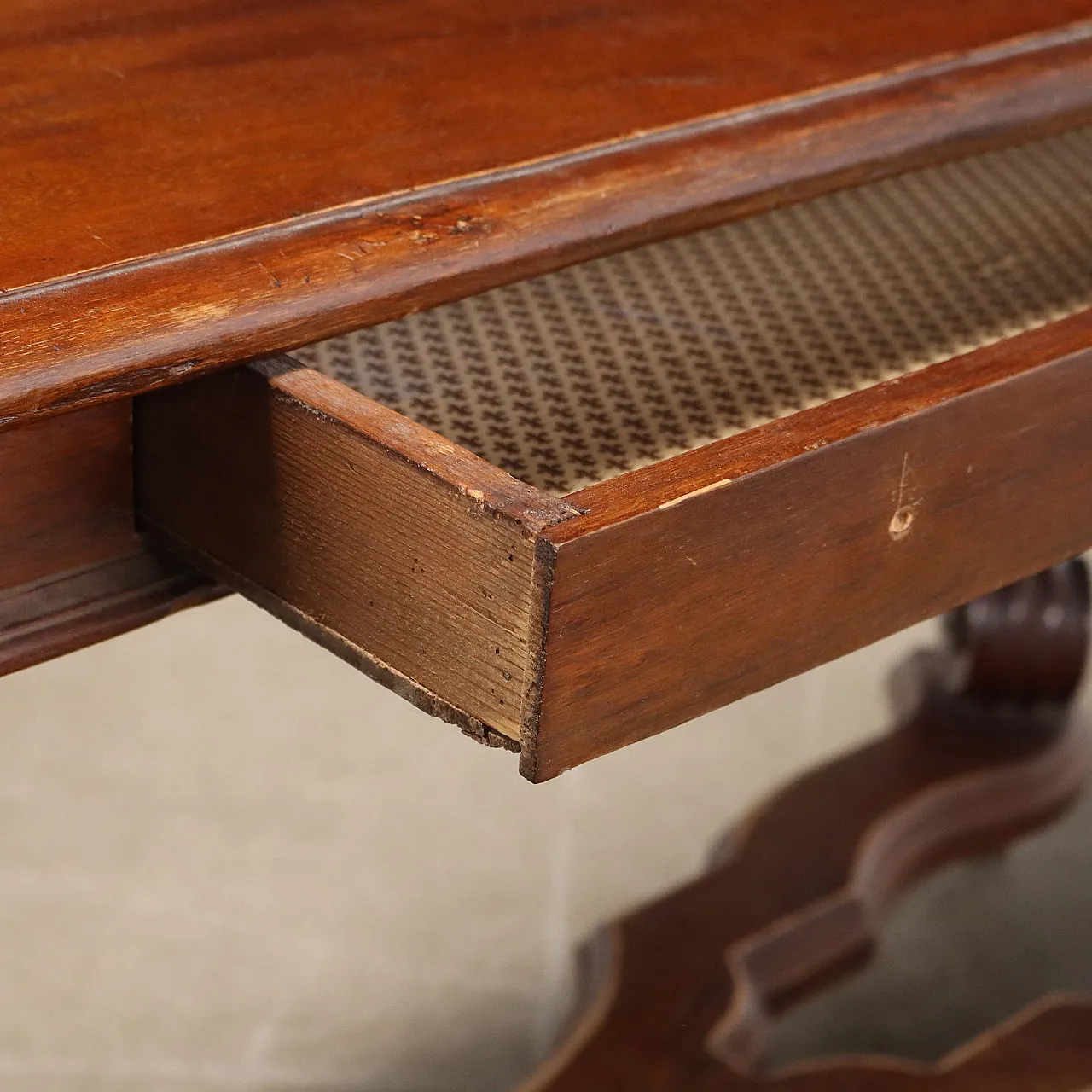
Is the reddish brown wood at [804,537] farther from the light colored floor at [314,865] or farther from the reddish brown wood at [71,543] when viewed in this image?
the light colored floor at [314,865]

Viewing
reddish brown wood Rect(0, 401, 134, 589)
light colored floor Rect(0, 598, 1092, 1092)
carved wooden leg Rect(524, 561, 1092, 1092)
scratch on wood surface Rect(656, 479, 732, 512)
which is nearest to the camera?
scratch on wood surface Rect(656, 479, 732, 512)

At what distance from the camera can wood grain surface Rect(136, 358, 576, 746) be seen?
541 mm

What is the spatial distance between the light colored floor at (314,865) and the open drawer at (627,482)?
2.57 feet

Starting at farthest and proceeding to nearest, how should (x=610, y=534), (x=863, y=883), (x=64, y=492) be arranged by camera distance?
1. (x=863, y=883)
2. (x=64, y=492)
3. (x=610, y=534)

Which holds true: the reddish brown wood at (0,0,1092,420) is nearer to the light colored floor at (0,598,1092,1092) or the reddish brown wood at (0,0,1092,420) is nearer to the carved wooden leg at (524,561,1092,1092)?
the carved wooden leg at (524,561,1092,1092)

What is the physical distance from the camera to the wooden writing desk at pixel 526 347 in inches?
22.2

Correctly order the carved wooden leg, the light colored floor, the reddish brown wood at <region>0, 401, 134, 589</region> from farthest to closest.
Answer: the light colored floor < the carved wooden leg < the reddish brown wood at <region>0, 401, 134, 589</region>

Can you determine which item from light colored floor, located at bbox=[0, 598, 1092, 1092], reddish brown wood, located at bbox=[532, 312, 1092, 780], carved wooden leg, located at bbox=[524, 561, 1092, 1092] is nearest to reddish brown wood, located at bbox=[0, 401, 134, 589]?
reddish brown wood, located at bbox=[532, 312, 1092, 780]

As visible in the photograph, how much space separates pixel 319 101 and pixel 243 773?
114 cm

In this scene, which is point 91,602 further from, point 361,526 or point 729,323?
point 729,323

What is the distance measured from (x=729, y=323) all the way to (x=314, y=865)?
0.95 metres

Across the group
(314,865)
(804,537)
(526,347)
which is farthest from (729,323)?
(314,865)

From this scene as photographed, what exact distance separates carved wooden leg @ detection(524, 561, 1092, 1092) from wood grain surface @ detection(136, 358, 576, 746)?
658 mm

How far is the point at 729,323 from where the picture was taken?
808 mm
